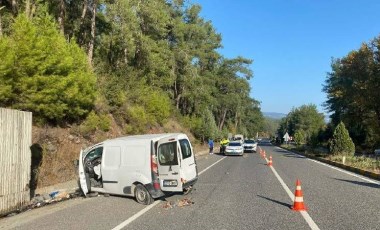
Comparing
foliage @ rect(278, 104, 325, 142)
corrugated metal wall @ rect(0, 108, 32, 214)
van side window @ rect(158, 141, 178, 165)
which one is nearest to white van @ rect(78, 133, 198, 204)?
van side window @ rect(158, 141, 178, 165)

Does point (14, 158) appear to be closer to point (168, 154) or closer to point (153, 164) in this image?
point (153, 164)

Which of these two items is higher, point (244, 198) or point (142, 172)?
point (142, 172)

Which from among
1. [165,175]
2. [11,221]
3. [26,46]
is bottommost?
[11,221]

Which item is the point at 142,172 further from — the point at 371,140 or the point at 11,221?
the point at 371,140

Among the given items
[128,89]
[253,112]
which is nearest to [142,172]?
[128,89]

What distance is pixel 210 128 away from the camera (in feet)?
227

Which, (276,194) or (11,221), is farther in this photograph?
(276,194)

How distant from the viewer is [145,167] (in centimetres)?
1153

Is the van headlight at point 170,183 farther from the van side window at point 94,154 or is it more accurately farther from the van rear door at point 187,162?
the van side window at point 94,154

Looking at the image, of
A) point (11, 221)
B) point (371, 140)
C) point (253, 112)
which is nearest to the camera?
point (11, 221)

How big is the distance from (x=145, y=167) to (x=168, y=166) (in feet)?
2.09

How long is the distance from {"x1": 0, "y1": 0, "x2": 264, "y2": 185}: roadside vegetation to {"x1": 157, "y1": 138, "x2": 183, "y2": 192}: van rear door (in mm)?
5593

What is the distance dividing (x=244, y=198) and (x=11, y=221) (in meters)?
6.08

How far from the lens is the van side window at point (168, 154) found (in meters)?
11.7
